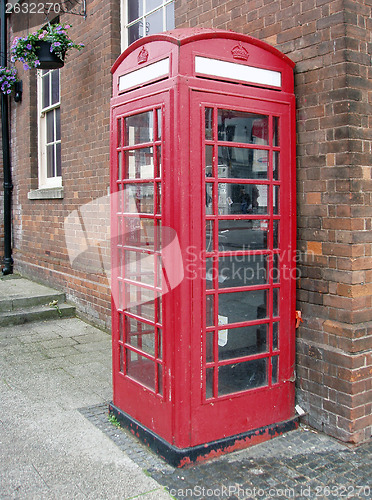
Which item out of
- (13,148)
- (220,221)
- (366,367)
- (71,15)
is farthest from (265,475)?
(13,148)

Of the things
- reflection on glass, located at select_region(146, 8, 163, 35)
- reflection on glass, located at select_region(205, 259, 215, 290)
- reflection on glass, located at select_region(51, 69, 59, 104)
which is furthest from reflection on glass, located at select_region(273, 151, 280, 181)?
reflection on glass, located at select_region(51, 69, 59, 104)

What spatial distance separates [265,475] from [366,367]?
3.54ft

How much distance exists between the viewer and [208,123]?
10.9 ft

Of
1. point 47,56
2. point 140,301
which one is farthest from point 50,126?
point 140,301

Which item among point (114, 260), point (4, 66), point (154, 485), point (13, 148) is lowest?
point (154, 485)

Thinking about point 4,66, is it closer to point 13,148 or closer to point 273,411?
point 13,148

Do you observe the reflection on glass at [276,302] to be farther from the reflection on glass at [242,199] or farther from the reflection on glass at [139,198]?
the reflection on glass at [139,198]

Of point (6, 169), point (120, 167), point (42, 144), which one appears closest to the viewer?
point (120, 167)

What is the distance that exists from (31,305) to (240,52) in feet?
17.5

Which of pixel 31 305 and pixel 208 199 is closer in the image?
pixel 208 199

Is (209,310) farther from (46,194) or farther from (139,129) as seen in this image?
(46,194)

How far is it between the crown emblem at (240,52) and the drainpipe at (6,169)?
286 inches

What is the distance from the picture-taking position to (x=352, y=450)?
349 cm

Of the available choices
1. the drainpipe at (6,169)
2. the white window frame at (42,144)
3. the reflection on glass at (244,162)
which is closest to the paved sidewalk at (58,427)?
the reflection on glass at (244,162)
